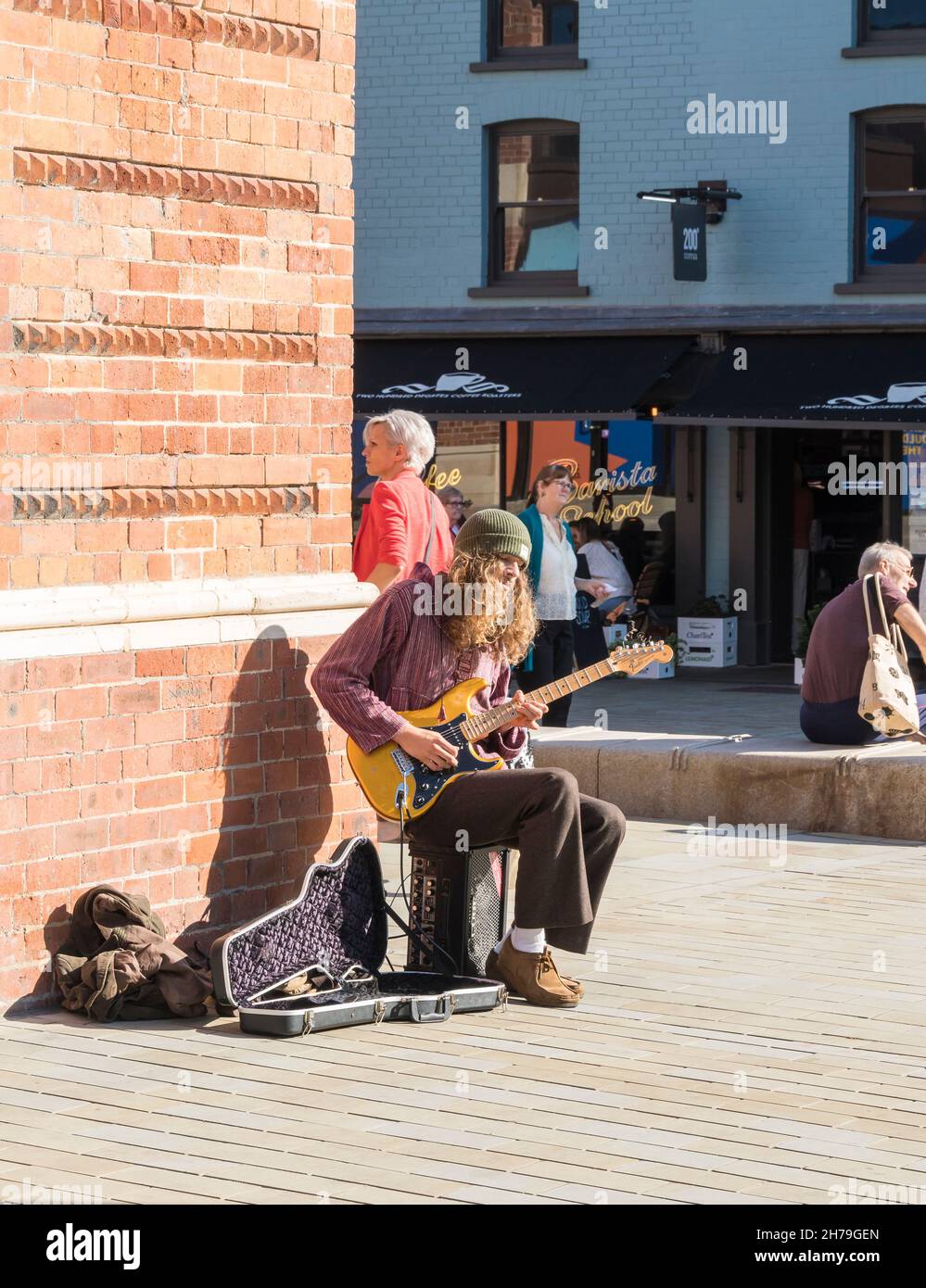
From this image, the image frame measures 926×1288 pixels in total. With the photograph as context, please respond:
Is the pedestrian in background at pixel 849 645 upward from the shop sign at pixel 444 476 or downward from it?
downward

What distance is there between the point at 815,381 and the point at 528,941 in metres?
13.3

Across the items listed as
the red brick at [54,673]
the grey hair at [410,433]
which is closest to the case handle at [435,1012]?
the red brick at [54,673]

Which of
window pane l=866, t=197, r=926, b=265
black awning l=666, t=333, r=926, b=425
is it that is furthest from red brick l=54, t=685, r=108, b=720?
window pane l=866, t=197, r=926, b=265

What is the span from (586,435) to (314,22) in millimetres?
13994

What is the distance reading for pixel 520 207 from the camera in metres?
21.4

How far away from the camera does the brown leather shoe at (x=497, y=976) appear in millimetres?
7000

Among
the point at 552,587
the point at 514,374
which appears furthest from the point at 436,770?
the point at 514,374

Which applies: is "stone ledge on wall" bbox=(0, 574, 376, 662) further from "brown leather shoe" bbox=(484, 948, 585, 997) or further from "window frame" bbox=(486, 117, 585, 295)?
"window frame" bbox=(486, 117, 585, 295)

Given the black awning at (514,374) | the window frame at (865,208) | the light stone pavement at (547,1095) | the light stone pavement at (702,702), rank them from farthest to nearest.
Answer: the black awning at (514,374) < the window frame at (865,208) < the light stone pavement at (702,702) < the light stone pavement at (547,1095)

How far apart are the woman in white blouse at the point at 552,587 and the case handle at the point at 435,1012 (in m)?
6.26

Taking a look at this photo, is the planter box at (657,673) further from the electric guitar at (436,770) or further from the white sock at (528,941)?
the white sock at (528,941)

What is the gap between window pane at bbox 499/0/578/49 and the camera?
69.3 ft

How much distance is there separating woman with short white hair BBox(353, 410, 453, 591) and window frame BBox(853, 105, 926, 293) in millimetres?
12004
